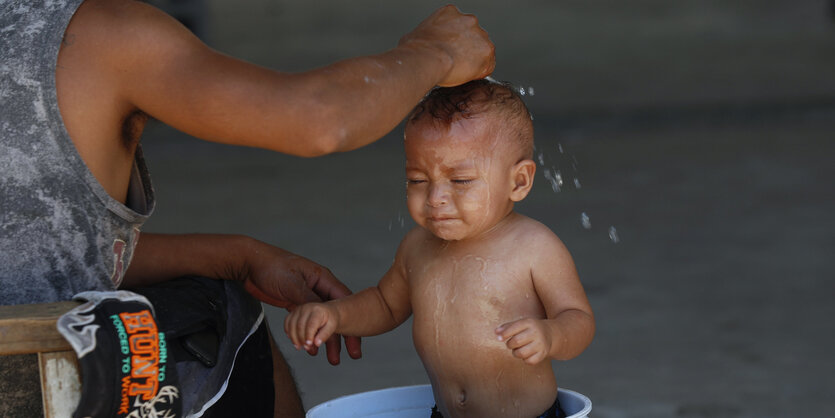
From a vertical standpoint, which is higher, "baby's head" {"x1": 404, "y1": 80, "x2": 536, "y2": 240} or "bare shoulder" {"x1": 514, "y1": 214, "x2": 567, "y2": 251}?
"baby's head" {"x1": 404, "y1": 80, "x2": 536, "y2": 240}

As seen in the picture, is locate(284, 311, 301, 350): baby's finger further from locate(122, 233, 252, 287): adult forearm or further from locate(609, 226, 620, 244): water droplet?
locate(609, 226, 620, 244): water droplet

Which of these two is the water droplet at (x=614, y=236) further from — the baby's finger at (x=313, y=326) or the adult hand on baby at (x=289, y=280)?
the baby's finger at (x=313, y=326)

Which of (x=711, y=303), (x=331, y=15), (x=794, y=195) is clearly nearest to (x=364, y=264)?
(x=711, y=303)

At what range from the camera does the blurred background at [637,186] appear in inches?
140

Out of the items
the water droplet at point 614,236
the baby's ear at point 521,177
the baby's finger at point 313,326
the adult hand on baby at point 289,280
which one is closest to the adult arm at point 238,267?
the adult hand on baby at point 289,280

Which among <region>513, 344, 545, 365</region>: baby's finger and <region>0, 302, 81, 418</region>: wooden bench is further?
<region>513, 344, 545, 365</region>: baby's finger

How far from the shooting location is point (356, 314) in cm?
201

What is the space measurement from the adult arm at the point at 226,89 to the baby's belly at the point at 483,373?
443mm

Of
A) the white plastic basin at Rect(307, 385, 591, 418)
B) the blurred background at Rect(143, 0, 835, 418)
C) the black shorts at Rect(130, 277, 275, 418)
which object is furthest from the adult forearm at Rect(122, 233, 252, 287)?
the blurred background at Rect(143, 0, 835, 418)

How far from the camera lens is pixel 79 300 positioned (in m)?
1.49

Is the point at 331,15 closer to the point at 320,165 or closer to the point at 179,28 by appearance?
the point at 320,165

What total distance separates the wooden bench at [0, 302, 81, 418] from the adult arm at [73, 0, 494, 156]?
1.12 ft

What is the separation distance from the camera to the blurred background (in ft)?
11.6

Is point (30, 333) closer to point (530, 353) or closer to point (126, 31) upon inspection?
point (126, 31)
